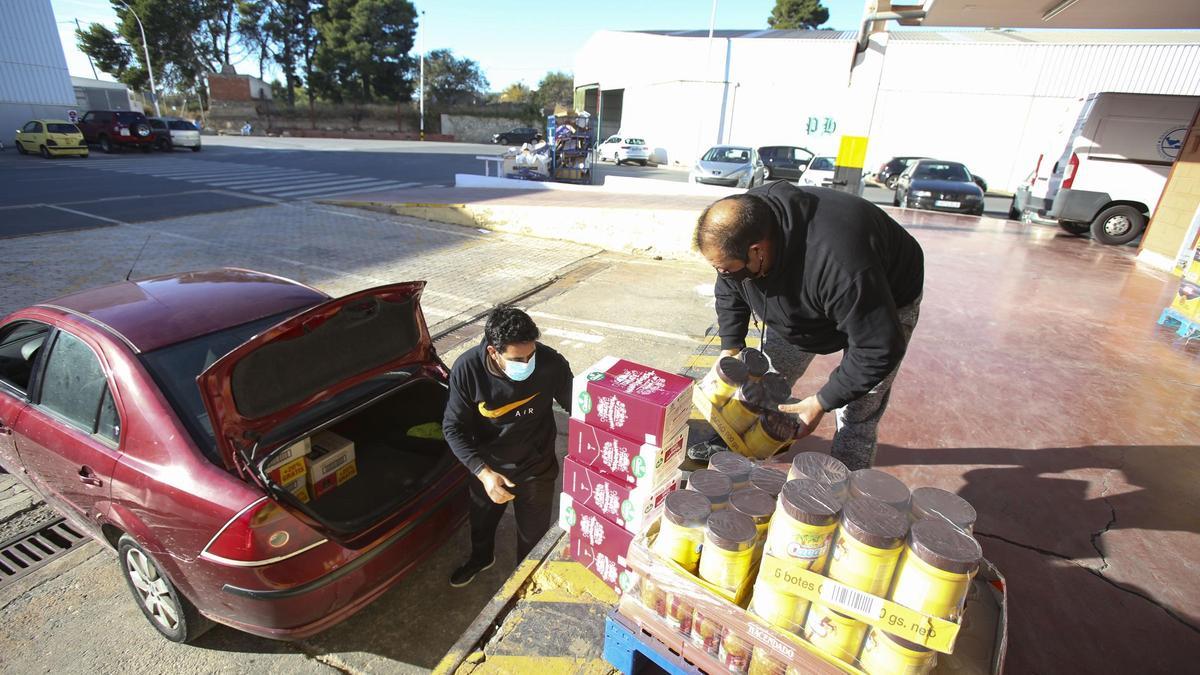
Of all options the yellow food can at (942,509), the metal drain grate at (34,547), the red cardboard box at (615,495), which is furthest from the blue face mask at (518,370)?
the metal drain grate at (34,547)

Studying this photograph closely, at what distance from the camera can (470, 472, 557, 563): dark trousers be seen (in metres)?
2.89

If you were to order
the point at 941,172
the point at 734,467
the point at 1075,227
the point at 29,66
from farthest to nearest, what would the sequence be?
the point at 29,66 → the point at 941,172 → the point at 1075,227 → the point at 734,467

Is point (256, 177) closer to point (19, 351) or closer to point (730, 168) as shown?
point (730, 168)

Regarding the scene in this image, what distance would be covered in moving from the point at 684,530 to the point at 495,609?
3.06ft

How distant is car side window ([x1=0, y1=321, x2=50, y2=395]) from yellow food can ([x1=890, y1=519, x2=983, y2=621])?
415cm

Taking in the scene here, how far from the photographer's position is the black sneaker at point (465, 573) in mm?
3016

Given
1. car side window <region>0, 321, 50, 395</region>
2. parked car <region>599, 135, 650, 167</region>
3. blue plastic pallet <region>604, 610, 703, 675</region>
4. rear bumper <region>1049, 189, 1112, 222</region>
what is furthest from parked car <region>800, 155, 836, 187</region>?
car side window <region>0, 321, 50, 395</region>

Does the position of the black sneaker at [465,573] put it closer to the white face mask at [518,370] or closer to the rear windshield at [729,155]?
the white face mask at [518,370]

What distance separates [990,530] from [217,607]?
371 cm

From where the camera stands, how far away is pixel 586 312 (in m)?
7.05

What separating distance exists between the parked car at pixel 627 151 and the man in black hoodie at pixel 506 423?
31.6 m

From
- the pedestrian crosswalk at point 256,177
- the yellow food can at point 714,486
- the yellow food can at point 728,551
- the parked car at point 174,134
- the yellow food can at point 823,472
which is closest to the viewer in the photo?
the yellow food can at point 728,551

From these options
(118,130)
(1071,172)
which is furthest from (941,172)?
(118,130)

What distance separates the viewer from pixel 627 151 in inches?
1287
